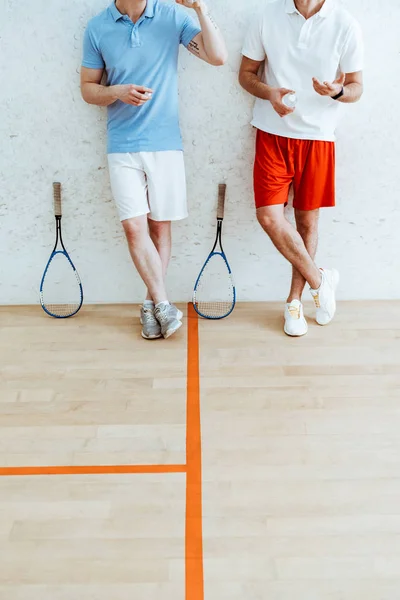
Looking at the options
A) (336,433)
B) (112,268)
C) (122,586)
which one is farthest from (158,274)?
(122,586)

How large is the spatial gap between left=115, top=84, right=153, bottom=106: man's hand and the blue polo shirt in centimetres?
14

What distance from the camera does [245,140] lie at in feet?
9.94

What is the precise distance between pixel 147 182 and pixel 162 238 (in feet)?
1.03

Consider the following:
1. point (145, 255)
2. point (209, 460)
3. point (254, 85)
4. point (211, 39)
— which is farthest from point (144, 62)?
point (209, 460)

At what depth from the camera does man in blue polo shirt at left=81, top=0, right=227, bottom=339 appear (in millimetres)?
2637

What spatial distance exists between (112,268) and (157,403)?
1.07 m

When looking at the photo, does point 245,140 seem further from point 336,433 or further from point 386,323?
point 336,433

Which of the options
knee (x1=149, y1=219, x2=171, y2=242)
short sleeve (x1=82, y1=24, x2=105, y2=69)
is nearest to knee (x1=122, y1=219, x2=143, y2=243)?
knee (x1=149, y1=219, x2=171, y2=242)

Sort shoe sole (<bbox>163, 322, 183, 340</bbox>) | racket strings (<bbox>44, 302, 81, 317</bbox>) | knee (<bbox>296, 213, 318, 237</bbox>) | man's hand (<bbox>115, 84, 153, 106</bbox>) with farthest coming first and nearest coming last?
racket strings (<bbox>44, 302, 81, 317</bbox>) → knee (<bbox>296, 213, 318, 237</bbox>) → shoe sole (<bbox>163, 322, 183, 340</bbox>) → man's hand (<bbox>115, 84, 153, 106</bbox>)

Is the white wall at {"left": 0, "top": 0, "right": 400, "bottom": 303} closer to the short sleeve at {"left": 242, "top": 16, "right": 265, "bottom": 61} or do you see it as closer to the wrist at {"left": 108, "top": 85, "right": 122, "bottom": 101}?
the short sleeve at {"left": 242, "top": 16, "right": 265, "bottom": 61}

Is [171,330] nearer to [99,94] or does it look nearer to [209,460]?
[209,460]

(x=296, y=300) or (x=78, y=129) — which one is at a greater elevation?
(x=78, y=129)

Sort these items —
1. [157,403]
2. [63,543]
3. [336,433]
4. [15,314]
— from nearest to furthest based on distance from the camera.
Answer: [63,543] → [336,433] → [157,403] → [15,314]

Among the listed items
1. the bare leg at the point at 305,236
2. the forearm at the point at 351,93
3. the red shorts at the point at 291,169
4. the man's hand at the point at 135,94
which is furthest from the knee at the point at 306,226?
the man's hand at the point at 135,94
